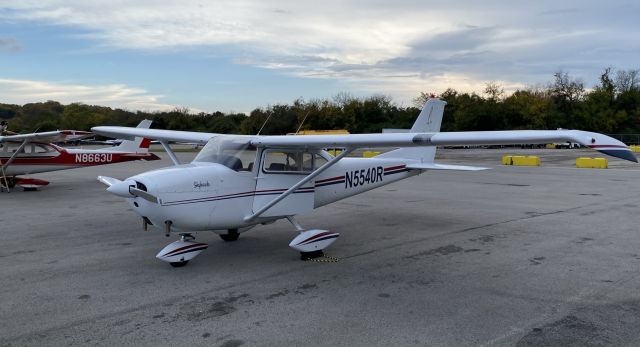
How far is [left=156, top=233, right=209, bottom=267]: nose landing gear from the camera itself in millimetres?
6044

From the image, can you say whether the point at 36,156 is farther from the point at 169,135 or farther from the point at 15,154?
the point at 169,135

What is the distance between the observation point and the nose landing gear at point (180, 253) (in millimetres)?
6044

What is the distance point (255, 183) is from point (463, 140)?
283cm

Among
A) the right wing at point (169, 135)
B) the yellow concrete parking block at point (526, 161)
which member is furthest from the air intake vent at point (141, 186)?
the yellow concrete parking block at point (526, 161)

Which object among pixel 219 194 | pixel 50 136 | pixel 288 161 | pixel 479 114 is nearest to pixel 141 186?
pixel 219 194

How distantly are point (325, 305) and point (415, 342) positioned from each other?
3.78 ft

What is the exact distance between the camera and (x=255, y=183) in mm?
6711

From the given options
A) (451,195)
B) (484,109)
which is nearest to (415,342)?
(451,195)

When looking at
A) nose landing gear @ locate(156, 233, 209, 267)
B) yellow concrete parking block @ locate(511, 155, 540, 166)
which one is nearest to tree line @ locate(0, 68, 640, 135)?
yellow concrete parking block @ locate(511, 155, 540, 166)

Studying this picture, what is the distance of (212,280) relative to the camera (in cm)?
568

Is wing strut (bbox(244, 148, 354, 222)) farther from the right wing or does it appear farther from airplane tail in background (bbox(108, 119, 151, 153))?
airplane tail in background (bbox(108, 119, 151, 153))

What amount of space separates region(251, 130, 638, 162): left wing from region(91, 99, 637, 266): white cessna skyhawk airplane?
1 centimetres

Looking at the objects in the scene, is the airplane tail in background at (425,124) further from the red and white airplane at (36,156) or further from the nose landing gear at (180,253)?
the red and white airplane at (36,156)

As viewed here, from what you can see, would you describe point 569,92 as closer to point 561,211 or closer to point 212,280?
point 561,211
